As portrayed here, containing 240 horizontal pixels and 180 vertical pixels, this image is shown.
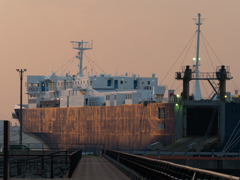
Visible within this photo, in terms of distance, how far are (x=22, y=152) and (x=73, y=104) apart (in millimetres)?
25895

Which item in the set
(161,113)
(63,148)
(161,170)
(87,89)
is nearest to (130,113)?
(161,113)

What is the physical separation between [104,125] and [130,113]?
6.72 meters

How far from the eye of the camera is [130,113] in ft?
189

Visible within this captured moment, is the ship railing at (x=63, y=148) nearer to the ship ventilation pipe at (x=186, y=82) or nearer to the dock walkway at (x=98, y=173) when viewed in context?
the ship ventilation pipe at (x=186, y=82)

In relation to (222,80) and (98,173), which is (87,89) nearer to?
(222,80)

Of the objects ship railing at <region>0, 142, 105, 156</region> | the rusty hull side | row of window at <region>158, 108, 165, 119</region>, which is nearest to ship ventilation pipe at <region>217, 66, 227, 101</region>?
the rusty hull side

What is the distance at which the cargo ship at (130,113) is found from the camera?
160ft

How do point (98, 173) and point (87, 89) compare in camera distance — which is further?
point (87, 89)

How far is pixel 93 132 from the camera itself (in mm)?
65938

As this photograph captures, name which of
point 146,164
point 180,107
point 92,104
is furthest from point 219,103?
point 146,164

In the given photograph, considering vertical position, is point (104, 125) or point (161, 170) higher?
point (104, 125)

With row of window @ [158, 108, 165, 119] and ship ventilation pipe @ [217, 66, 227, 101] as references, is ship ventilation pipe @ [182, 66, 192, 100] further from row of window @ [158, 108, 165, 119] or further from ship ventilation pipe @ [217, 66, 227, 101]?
row of window @ [158, 108, 165, 119]

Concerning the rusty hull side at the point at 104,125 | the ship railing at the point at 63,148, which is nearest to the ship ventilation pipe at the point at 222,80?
the rusty hull side at the point at 104,125

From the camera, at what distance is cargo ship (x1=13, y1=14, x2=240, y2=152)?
160ft
